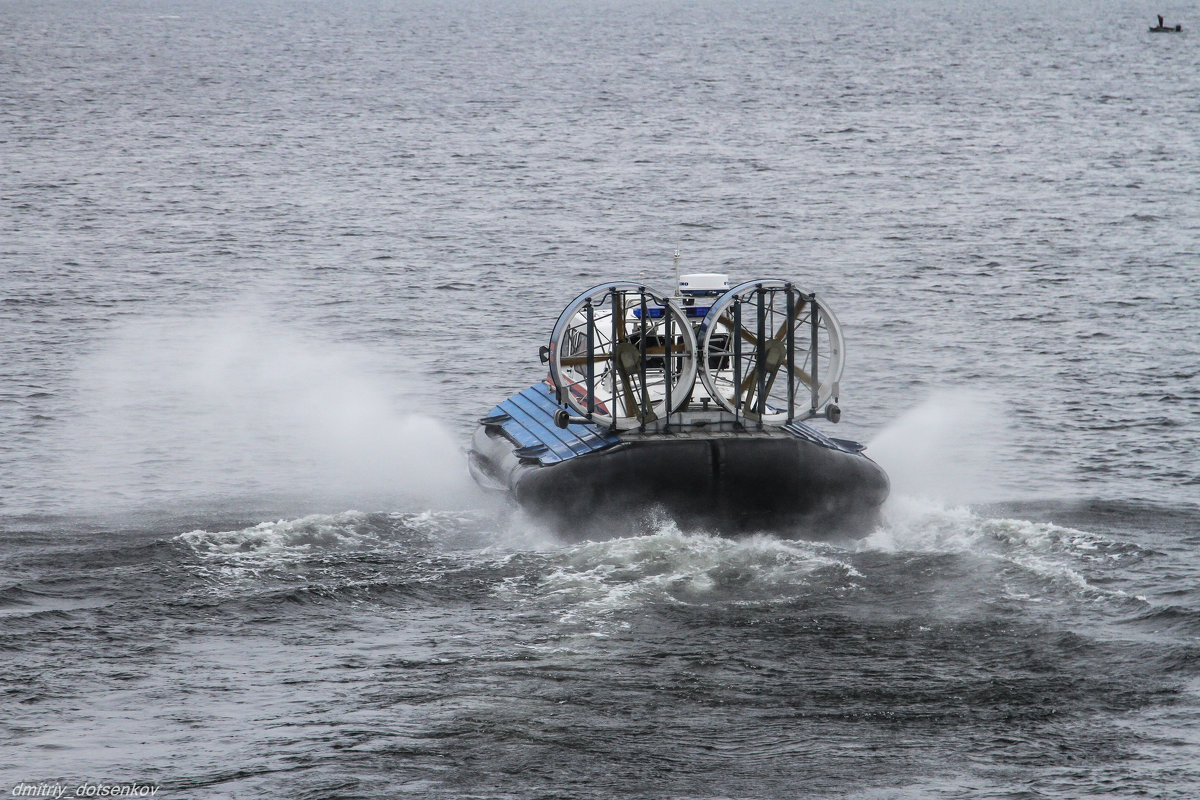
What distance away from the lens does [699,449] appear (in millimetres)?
20547

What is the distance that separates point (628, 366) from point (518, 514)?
303 cm

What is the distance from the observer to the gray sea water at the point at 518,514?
49.5 ft

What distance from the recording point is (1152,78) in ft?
335

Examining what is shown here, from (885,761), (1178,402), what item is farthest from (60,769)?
(1178,402)

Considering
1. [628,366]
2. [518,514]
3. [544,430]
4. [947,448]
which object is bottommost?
[947,448]

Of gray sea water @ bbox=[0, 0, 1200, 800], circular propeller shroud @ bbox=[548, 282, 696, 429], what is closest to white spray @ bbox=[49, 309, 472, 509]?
gray sea water @ bbox=[0, 0, 1200, 800]

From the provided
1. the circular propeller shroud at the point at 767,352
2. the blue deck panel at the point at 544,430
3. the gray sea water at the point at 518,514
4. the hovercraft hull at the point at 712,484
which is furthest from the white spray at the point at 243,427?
the circular propeller shroud at the point at 767,352

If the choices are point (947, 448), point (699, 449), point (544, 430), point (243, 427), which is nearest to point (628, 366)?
point (699, 449)

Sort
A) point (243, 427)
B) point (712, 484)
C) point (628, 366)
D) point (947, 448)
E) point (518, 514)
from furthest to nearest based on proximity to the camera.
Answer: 1. point (243, 427)
2. point (947, 448)
3. point (518, 514)
4. point (628, 366)
5. point (712, 484)

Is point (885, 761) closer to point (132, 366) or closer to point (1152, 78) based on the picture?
point (132, 366)

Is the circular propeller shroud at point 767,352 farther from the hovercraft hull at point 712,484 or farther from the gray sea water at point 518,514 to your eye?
the gray sea water at point 518,514

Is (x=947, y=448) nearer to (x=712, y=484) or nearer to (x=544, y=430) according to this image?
(x=544, y=430)

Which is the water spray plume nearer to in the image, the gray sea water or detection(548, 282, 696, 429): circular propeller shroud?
the gray sea water

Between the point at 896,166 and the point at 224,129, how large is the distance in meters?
36.2
